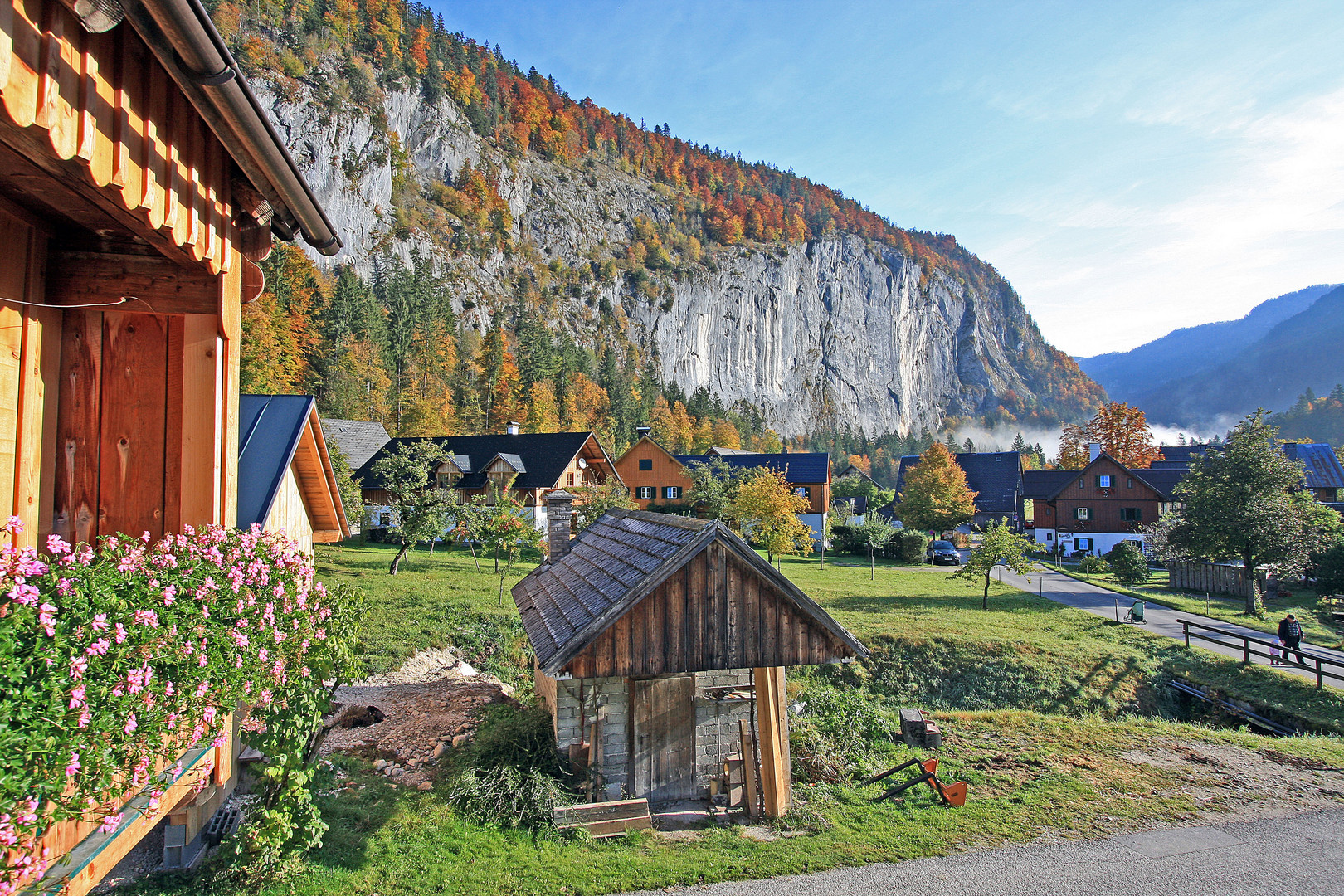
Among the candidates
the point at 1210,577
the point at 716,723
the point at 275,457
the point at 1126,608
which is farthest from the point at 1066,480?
the point at 275,457

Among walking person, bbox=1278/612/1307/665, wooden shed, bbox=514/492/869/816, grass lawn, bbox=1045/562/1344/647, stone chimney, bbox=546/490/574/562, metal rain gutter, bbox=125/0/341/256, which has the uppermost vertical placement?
metal rain gutter, bbox=125/0/341/256

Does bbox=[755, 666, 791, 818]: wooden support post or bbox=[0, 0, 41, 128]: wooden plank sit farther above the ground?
bbox=[0, 0, 41, 128]: wooden plank

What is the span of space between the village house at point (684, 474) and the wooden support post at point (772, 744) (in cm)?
3948

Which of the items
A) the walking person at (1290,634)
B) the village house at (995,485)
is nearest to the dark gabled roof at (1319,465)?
the village house at (995,485)

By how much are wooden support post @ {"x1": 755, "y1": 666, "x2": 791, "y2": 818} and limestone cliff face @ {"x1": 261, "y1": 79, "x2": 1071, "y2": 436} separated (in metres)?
98.7

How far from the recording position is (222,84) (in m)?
3.37

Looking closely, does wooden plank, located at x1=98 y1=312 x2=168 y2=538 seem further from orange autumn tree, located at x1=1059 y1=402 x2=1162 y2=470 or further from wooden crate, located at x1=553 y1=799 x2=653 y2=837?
orange autumn tree, located at x1=1059 y1=402 x2=1162 y2=470

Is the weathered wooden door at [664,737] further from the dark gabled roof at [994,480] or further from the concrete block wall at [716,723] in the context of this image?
the dark gabled roof at [994,480]

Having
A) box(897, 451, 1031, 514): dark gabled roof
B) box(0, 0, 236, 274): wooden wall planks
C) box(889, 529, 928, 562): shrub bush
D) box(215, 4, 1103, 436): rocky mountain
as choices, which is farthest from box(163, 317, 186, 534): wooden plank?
box(215, 4, 1103, 436): rocky mountain

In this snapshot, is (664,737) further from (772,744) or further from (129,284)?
(129,284)

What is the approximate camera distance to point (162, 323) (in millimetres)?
4434

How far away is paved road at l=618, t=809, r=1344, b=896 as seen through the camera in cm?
812

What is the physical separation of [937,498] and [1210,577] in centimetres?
1707

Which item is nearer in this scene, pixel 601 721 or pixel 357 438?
pixel 601 721
